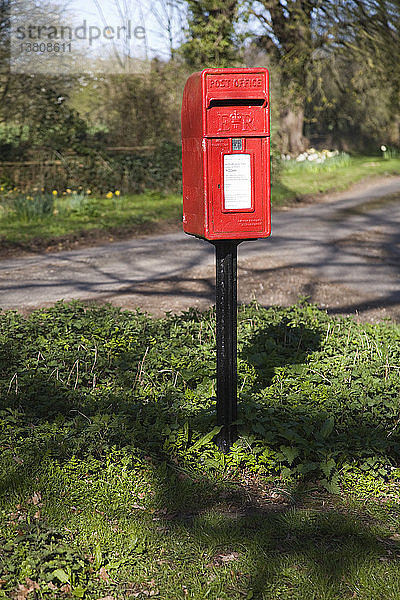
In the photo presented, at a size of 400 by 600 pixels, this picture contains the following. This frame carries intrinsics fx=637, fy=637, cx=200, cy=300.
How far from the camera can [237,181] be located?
3.32m

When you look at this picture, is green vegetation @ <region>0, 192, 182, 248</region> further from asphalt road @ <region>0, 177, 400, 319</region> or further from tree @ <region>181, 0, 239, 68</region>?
tree @ <region>181, 0, 239, 68</region>

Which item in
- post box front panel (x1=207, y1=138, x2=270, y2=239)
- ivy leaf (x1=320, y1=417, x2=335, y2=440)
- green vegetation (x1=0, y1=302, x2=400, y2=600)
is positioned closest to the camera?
green vegetation (x1=0, y1=302, x2=400, y2=600)

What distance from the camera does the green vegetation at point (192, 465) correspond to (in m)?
2.56

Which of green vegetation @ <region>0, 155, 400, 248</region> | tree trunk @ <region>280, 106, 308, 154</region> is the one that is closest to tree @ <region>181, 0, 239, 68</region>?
green vegetation @ <region>0, 155, 400, 248</region>

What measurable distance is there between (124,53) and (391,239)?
33.7 feet

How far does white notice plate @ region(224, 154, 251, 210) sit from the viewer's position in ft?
10.8

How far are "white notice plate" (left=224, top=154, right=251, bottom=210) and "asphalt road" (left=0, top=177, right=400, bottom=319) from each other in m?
2.92

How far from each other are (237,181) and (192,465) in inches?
60.3

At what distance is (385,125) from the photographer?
30828 mm

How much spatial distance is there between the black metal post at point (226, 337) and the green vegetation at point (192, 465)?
5.0 inches

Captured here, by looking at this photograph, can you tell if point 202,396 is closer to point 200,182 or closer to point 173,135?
point 200,182

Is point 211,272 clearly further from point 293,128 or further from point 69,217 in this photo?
point 293,128

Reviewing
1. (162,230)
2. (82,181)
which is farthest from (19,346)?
(82,181)

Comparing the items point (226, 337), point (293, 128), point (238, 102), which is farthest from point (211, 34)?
point (226, 337)
